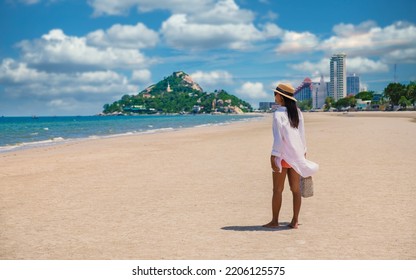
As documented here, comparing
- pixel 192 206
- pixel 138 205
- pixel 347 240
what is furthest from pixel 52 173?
pixel 347 240

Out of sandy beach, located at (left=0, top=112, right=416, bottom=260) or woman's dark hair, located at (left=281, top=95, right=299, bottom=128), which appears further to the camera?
woman's dark hair, located at (left=281, top=95, right=299, bottom=128)

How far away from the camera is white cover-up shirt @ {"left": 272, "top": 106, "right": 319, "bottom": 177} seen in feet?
18.5

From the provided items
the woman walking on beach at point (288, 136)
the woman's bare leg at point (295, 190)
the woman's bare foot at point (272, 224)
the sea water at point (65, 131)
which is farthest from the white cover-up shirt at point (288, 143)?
the sea water at point (65, 131)

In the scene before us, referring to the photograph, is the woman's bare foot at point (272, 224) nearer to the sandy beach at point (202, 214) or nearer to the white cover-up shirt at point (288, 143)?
the sandy beach at point (202, 214)

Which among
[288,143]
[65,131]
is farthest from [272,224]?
[65,131]

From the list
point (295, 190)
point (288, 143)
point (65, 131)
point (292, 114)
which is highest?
point (292, 114)

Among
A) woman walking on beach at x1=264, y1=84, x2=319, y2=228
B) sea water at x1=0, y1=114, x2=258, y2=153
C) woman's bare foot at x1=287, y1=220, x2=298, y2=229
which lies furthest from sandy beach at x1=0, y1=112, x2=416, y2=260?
sea water at x1=0, y1=114, x2=258, y2=153

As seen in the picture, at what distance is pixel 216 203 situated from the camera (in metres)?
7.96

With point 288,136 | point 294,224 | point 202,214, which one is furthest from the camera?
point 202,214

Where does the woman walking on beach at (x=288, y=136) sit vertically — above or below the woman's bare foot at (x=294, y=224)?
above

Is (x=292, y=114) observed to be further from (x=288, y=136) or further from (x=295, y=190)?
(x=295, y=190)

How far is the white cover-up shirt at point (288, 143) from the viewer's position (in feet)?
18.5

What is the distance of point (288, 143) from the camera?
567 centimetres

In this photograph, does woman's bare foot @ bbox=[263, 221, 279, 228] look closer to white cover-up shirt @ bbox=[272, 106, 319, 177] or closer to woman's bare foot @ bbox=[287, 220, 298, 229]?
woman's bare foot @ bbox=[287, 220, 298, 229]
